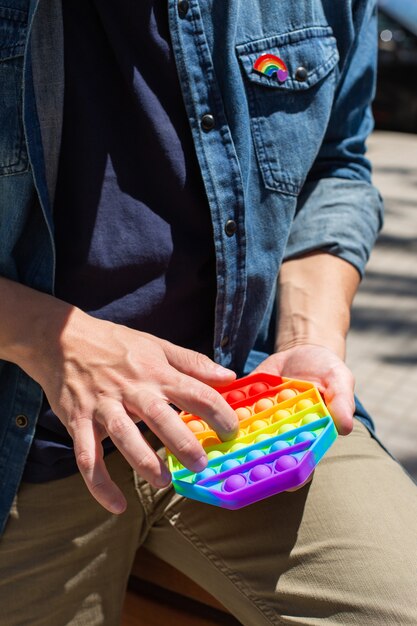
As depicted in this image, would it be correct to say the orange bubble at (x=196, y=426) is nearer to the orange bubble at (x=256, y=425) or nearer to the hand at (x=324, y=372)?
the orange bubble at (x=256, y=425)

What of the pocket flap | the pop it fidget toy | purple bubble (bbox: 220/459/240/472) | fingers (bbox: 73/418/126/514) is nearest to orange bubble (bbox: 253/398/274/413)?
the pop it fidget toy

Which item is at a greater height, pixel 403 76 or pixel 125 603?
pixel 125 603

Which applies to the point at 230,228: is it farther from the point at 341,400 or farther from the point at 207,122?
the point at 341,400

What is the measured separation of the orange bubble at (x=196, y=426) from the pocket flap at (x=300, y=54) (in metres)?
0.51

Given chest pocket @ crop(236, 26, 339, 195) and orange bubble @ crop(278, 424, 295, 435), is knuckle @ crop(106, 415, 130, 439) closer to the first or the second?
orange bubble @ crop(278, 424, 295, 435)

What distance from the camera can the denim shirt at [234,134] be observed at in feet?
3.73

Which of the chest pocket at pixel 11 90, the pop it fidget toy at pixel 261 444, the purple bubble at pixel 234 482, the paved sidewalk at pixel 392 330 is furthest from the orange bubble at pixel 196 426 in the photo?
the paved sidewalk at pixel 392 330

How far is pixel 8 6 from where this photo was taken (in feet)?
3.69

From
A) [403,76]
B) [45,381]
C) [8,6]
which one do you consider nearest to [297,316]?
[45,381]

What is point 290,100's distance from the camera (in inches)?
52.2

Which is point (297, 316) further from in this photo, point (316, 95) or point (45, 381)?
point (45, 381)

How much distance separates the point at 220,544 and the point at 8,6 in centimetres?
75

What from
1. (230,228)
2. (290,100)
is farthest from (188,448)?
(290,100)

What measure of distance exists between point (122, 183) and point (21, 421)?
35cm
